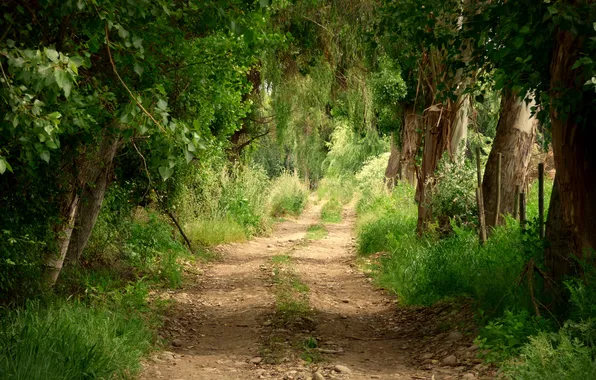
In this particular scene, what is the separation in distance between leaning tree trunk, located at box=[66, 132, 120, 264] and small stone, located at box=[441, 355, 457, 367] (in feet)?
14.3

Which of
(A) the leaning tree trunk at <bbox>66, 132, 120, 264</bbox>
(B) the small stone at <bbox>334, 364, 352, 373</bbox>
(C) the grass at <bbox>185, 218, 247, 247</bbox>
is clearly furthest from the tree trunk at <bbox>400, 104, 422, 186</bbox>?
(B) the small stone at <bbox>334, 364, 352, 373</bbox>

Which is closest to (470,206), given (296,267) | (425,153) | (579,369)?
(425,153)

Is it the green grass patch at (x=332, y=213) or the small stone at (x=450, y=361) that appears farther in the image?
the green grass patch at (x=332, y=213)

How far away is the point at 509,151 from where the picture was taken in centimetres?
1086

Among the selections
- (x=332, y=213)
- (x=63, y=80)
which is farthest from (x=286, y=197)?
(x=63, y=80)

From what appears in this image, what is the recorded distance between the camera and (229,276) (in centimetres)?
1254

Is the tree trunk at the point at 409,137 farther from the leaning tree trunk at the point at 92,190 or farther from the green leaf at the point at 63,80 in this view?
the green leaf at the point at 63,80

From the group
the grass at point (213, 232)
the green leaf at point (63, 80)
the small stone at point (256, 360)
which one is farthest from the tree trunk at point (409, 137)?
the green leaf at point (63, 80)

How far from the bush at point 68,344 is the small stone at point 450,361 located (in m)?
2.76

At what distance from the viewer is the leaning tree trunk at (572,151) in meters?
6.05

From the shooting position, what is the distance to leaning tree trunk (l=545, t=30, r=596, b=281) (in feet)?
19.9

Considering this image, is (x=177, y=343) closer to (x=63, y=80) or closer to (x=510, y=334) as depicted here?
(x=510, y=334)

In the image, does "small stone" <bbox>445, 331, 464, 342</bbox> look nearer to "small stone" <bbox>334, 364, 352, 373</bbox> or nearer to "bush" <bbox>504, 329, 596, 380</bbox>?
"small stone" <bbox>334, 364, 352, 373</bbox>

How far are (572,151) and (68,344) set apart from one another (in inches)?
177
